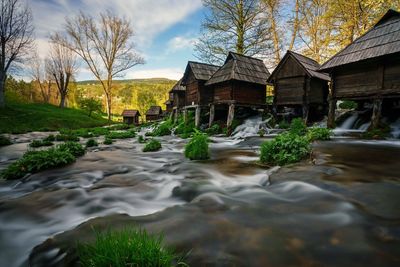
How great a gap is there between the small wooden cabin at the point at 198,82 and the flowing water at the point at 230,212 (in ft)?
50.1

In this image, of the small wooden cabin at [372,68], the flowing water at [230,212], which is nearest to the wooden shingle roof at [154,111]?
the small wooden cabin at [372,68]

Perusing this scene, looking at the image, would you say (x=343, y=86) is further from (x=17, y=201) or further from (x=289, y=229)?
(x=17, y=201)

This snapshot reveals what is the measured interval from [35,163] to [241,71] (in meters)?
14.3

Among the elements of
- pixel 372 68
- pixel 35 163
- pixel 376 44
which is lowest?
pixel 35 163

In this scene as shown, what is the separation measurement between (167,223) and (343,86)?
13.1m

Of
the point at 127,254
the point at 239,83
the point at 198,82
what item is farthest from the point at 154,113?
the point at 127,254

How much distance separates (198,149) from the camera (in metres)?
7.41

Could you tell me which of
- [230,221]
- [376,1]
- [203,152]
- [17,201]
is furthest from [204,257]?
[376,1]

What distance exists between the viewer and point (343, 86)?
12.0 meters

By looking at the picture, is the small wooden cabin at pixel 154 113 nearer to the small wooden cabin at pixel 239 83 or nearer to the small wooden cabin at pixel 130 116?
the small wooden cabin at pixel 130 116

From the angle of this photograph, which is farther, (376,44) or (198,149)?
(376,44)

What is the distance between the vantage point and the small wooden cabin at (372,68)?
9.85 m

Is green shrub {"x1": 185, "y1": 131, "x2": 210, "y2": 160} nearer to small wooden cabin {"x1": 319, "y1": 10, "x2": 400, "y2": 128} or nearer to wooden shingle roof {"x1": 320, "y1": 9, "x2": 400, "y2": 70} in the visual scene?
small wooden cabin {"x1": 319, "y1": 10, "x2": 400, "y2": 128}

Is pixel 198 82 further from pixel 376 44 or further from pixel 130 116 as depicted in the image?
pixel 130 116
